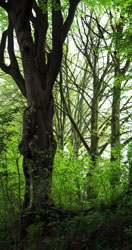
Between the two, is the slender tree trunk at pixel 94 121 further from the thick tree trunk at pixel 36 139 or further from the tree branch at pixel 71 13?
the tree branch at pixel 71 13

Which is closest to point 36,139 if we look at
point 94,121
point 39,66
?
point 39,66

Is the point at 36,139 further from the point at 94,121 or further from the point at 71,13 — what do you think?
the point at 94,121

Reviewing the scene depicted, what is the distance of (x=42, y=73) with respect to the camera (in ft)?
21.8

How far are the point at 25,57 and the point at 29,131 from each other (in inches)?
79.1

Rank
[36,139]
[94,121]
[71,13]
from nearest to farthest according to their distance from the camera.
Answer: [36,139], [71,13], [94,121]

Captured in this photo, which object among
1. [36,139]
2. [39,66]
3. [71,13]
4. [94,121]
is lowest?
[36,139]

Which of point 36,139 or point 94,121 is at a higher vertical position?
point 94,121

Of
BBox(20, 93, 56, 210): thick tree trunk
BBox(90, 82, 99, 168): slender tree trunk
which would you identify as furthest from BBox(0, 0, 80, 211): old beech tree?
BBox(90, 82, 99, 168): slender tree trunk

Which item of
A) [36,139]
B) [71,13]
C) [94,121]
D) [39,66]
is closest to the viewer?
[36,139]

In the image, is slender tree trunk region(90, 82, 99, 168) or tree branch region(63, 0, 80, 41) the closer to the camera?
tree branch region(63, 0, 80, 41)

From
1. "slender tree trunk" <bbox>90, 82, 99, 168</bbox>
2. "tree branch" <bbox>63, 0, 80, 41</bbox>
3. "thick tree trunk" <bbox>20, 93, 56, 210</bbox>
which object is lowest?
"thick tree trunk" <bbox>20, 93, 56, 210</bbox>

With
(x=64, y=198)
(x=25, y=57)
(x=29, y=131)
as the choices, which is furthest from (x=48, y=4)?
(x=64, y=198)

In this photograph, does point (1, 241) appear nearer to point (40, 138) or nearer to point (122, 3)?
point (40, 138)

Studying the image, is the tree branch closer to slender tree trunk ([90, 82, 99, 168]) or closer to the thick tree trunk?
the thick tree trunk
